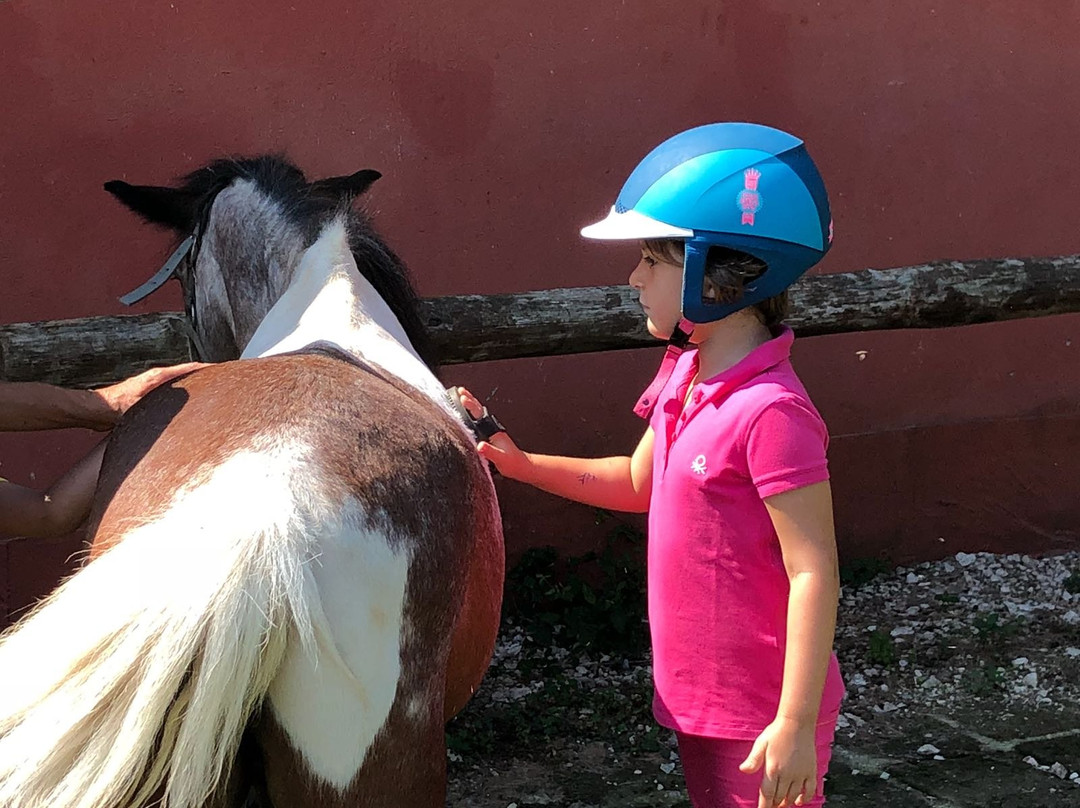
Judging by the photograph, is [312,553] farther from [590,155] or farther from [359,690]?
[590,155]

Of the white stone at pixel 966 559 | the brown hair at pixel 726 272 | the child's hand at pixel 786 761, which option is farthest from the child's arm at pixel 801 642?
the white stone at pixel 966 559

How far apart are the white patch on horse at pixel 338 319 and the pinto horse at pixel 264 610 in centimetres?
20

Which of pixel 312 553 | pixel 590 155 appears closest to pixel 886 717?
pixel 590 155

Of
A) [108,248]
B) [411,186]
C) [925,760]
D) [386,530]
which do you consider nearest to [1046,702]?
[925,760]

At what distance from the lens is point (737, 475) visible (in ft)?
6.34

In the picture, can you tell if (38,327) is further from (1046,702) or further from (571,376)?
(1046,702)

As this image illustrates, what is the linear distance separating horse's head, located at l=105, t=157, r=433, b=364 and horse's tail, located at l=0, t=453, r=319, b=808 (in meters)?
1.32

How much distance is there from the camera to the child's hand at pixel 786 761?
1.79 metres

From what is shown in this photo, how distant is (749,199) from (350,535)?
0.82 m

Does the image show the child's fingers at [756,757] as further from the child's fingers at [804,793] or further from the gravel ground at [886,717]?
the gravel ground at [886,717]

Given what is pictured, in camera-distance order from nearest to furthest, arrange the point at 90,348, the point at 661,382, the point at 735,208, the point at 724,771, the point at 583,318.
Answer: the point at 735,208 < the point at 724,771 < the point at 661,382 < the point at 90,348 < the point at 583,318

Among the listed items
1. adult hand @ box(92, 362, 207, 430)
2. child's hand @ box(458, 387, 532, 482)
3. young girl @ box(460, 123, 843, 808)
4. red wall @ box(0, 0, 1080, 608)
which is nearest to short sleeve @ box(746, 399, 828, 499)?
young girl @ box(460, 123, 843, 808)

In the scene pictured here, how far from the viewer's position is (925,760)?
3.66 metres

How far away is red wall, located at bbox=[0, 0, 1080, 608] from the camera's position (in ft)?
12.8
